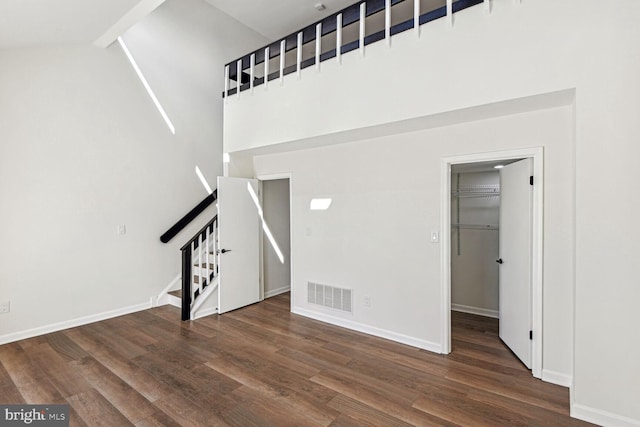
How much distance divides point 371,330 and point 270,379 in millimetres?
1425

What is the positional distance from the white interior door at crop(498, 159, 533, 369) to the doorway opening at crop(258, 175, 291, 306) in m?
3.09

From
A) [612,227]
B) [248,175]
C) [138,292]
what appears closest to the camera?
[612,227]

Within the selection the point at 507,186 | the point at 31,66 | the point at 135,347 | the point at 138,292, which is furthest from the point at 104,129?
the point at 507,186

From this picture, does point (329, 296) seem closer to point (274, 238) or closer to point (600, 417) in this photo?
point (274, 238)

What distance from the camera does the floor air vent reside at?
3.95m

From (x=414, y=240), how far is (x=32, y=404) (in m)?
3.49

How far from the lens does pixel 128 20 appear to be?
135 inches

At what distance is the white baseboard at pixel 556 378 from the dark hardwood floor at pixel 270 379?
7cm

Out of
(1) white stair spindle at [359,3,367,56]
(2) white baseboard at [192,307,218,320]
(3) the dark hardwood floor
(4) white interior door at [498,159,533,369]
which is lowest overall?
(3) the dark hardwood floor

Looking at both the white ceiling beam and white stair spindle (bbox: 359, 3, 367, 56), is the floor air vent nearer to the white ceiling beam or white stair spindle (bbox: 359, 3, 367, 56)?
white stair spindle (bbox: 359, 3, 367, 56)

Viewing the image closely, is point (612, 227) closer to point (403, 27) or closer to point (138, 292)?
point (403, 27)

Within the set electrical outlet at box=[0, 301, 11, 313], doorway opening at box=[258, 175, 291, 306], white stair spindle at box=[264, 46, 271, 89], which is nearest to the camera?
electrical outlet at box=[0, 301, 11, 313]

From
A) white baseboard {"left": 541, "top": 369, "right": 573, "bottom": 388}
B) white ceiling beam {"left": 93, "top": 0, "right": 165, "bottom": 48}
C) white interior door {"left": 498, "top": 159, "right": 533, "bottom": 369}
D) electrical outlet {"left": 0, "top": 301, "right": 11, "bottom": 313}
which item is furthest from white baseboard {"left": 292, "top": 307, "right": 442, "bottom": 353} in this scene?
white ceiling beam {"left": 93, "top": 0, "right": 165, "bottom": 48}

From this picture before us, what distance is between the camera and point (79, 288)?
4.01 metres
